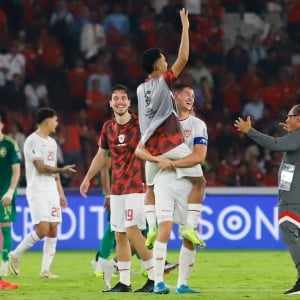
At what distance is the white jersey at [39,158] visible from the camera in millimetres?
15305

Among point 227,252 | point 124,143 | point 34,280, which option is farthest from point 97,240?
point 124,143

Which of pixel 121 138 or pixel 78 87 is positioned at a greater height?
pixel 78 87

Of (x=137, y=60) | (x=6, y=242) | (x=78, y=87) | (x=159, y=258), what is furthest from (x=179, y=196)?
(x=137, y=60)

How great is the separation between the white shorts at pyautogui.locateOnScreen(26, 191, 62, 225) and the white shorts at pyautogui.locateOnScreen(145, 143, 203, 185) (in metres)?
3.71

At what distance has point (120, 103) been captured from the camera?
1245 centimetres

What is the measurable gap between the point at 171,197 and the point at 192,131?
28.5 inches

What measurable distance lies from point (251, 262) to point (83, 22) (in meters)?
9.43

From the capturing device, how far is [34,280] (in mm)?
14695

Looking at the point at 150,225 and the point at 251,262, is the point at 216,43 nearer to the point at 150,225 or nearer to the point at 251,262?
the point at 251,262

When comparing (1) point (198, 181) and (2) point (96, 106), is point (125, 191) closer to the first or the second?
(1) point (198, 181)

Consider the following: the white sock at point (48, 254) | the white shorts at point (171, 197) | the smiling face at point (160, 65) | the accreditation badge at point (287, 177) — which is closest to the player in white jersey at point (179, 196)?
the white shorts at point (171, 197)

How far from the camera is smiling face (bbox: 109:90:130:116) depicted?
1245 cm

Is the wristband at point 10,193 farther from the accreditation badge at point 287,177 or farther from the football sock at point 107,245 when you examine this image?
the accreditation badge at point 287,177

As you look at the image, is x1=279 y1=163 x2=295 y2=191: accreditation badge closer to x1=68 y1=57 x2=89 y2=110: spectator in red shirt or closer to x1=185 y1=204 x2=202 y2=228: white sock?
x1=185 y1=204 x2=202 y2=228: white sock
